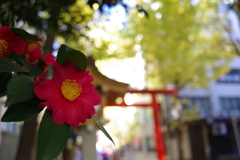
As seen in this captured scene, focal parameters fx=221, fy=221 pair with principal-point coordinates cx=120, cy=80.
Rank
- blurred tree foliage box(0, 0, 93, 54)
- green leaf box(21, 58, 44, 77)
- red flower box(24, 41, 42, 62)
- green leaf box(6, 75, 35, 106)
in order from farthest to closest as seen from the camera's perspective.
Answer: blurred tree foliage box(0, 0, 93, 54) → red flower box(24, 41, 42, 62) → green leaf box(21, 58, 44, 77) → green leaf box(6, 75, 35, 106)

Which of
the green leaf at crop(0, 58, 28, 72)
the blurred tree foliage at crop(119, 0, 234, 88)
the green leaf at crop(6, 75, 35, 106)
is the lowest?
the green leaf at crop(6, 75, 35, 106)

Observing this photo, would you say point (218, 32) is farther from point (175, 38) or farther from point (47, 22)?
point (47, 22)

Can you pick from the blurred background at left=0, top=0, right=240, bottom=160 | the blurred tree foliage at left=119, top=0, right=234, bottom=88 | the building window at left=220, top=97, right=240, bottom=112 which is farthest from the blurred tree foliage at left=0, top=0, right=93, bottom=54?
the building window at left=220, top=97, right=240, bottom=112

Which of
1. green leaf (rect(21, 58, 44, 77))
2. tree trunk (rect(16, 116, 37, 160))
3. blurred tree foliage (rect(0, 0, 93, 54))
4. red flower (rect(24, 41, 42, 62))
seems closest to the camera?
green leaf (rect(21, 58, 44, 77))

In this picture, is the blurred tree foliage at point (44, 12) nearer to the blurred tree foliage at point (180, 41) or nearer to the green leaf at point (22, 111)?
the green leaf at point (22, 111)

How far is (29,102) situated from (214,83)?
50.6 ft

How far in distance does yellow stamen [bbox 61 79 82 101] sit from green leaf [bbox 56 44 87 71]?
0.04m

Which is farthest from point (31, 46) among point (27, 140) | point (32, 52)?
point (27, 140)

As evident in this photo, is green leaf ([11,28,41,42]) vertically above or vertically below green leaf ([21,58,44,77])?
above

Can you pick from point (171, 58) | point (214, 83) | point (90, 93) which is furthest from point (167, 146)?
point (90, 93)

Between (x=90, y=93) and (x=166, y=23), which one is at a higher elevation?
(x=166, y=23)

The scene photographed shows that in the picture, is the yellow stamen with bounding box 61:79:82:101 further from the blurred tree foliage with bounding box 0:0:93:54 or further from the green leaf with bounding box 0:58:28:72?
the blurred tree foliage with bounding box 0:0:93:54

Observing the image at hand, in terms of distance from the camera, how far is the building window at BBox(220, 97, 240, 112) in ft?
47.0

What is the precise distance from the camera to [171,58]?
9719mm
